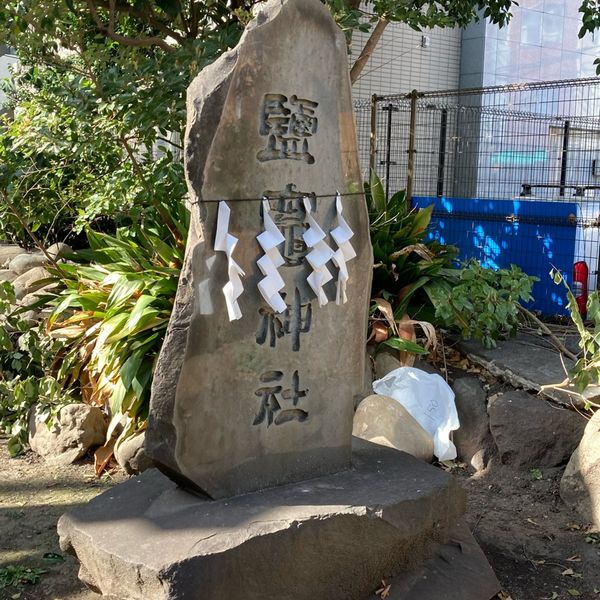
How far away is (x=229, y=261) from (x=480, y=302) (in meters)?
3.19

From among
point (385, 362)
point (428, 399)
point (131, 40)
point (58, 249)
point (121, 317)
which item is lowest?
point (428, 399)

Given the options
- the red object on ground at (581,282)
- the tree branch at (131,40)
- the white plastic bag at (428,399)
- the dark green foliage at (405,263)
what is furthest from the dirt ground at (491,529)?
the tree branch at (131,40)

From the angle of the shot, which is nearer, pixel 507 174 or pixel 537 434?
pixel 537 434

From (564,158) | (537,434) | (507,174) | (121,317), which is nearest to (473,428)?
(537,434)

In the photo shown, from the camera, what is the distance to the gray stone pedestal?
9.61ft

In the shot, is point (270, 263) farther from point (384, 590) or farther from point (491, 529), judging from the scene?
point (491, 529)

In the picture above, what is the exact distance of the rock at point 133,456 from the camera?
502cm

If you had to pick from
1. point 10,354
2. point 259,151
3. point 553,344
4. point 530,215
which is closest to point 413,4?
point 530,215

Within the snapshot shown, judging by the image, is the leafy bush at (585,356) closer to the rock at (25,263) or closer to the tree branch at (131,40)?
the tree branch at (131,40)

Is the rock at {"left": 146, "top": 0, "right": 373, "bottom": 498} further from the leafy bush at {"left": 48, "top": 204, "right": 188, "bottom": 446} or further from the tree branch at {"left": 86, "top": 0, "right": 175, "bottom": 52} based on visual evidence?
the tree branch at {"left": 86, "top": 0, "right": 175, "bottom": 52}

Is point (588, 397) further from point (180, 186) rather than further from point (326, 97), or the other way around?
Answer: point (180, 186)

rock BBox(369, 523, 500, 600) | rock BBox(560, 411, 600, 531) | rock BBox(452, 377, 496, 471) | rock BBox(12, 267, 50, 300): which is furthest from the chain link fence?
rock BBox(369, 523, 500, 600)

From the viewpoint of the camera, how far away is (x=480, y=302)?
597cm

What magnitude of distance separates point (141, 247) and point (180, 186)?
0.75 m
